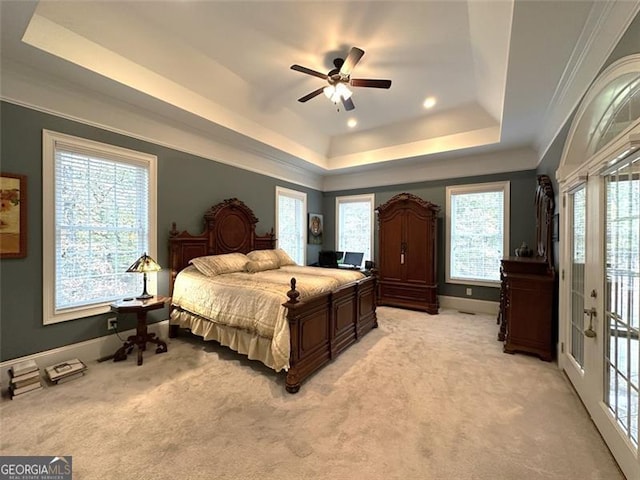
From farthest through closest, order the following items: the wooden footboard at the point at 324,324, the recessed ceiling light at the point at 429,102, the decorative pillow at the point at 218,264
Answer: the recessed ceiling light at the point at 429,102 → the decorative pillow at the point at 218,264 → the wooden footboard at the point at 324,324

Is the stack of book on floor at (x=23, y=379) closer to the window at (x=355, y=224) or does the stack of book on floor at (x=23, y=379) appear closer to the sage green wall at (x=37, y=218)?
the sage green wall at (x=37, y=218)

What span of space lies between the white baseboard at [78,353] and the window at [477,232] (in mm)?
5248

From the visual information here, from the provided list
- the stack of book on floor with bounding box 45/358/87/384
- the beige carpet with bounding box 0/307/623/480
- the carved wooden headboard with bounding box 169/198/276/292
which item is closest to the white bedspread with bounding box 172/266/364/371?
the carved wooden headboard with bounding box 169/198/276/292

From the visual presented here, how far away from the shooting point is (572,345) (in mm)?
2605

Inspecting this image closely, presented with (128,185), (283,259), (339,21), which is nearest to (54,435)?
(128,185)

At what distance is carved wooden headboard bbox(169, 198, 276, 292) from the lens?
3.74 m

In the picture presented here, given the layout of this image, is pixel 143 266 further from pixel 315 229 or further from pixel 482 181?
pixel 482 181

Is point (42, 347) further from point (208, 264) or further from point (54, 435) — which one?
point (208, 264)

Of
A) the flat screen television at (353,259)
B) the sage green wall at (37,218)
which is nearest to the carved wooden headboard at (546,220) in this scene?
the flat screen television at (353,259)

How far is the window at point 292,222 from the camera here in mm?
5597

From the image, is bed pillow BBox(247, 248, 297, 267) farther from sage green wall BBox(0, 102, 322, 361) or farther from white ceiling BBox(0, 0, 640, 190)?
white ceiling BBox(0, 0, 640, 190)

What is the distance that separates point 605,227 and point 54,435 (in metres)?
4.15

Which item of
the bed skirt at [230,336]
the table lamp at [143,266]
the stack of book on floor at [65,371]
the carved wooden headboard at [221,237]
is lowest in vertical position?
the stack of book on floor at [65,371]

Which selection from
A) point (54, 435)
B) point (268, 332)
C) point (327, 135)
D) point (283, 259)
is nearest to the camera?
point (54, 435)
